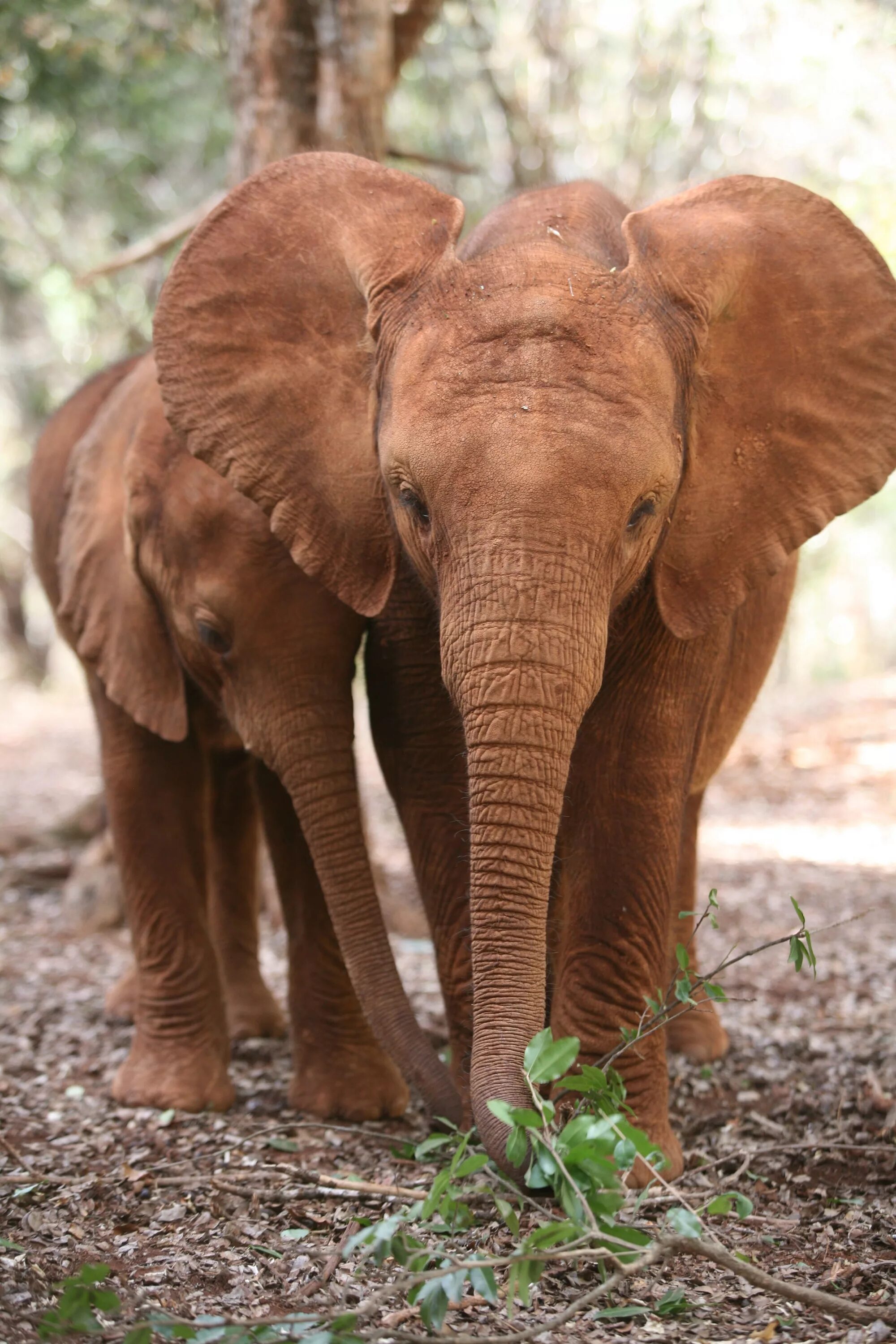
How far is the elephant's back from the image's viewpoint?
7.19 m

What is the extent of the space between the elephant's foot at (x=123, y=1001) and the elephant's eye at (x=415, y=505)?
3857mm

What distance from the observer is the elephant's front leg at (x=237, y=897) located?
291 inches

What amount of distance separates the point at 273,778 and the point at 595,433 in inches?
106

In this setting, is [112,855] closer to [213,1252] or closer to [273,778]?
[273,778]

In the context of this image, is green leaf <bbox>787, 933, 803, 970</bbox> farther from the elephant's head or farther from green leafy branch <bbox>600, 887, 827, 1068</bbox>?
the elephant's head

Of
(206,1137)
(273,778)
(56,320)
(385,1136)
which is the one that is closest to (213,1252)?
(385,1136)

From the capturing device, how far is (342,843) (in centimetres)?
524

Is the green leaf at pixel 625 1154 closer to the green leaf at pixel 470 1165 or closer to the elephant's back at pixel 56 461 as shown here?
the green leaf at pixel 470 1165

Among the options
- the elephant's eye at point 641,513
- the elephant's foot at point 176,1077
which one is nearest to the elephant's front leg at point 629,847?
the elephant's eye at point 641,513

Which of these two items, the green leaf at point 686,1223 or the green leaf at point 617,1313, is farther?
the green leaf at point 617,1313

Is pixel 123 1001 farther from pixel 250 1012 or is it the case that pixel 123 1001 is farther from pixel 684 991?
pixel 684 991

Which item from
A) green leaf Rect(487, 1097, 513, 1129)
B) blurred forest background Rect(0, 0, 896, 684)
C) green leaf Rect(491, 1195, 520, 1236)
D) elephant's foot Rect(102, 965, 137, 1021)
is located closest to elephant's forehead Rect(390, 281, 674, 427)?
green leaf Rect(487, 1097, 513, 1129)

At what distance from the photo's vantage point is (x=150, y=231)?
16047 millimetres

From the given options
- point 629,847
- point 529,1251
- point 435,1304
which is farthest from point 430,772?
point 435,1304
